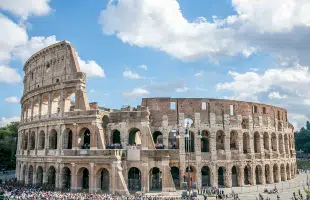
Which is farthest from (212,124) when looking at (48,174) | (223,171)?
(48,174)

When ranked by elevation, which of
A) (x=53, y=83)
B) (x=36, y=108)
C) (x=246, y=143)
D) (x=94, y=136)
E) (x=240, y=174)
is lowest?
(x=240, y=174)

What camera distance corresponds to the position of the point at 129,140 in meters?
35.6

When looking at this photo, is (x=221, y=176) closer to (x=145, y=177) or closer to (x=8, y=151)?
(x=145, y=177)

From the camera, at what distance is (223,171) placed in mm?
34688

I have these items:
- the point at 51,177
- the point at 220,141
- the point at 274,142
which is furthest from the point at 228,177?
the point at 51,177

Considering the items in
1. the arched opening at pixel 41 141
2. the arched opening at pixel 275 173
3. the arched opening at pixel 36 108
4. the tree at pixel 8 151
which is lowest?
the arched opening at pixel 275 173

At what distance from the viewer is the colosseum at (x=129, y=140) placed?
3008 centimetres

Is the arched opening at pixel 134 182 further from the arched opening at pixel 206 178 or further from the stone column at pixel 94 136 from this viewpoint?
the arched opening at pixel 206 178

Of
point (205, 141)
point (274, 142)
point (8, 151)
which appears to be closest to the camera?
point (205, 141)

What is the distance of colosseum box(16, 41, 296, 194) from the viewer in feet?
98.7

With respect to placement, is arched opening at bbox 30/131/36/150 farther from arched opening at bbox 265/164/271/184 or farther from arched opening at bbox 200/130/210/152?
arched opening at bbox 265/164/271/184

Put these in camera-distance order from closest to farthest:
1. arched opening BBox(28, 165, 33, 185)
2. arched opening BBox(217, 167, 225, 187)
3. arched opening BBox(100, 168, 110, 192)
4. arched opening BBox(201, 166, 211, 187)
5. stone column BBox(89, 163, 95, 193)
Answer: stone column BBox(89, 163, 95, 193), arched opening BBox(100, 168, 110, 192), arched opening BBox(201, 166, 211, 187), arched opening BBox(217, 167, 225, 187), arched opening BBox(28, 165, 33, 185)

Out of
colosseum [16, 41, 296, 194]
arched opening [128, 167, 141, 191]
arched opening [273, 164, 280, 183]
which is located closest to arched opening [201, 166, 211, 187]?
colosseum [16, 41, 296, 194]

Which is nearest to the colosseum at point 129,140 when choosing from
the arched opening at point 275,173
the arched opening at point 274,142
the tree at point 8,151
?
the arched opening at point 275,173
